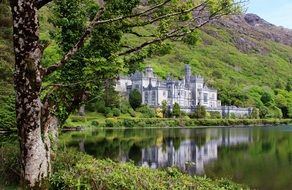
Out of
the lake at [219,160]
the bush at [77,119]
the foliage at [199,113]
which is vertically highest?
the foliage at [199,113]

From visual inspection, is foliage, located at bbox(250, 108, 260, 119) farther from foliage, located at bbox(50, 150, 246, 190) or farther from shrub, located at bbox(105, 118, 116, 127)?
foliage, located at bbox(50, 150, 246, 190)

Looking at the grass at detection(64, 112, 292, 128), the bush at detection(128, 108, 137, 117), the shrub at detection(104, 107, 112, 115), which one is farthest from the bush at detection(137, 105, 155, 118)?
the shrub at detection(104, 107, 112, 115)

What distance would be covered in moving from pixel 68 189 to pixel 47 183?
56 cm

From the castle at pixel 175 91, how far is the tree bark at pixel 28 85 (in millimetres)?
A: 118654

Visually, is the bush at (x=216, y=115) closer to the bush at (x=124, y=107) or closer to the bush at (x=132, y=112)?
the bush at (x=132, y=112)

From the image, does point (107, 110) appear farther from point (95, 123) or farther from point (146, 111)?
point (146, 111)

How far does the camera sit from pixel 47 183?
11570mm

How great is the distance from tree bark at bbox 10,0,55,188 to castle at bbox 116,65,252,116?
389ft

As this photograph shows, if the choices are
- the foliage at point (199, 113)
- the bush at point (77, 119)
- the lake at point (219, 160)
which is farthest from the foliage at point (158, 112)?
the lake at point (219, 160)

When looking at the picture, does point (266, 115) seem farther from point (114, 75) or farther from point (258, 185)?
point (114, 75)

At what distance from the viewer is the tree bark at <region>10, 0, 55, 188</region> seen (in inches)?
423

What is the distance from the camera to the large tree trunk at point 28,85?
1073 centimetres

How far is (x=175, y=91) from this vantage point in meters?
146

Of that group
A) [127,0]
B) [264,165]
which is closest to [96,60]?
[127,0]
